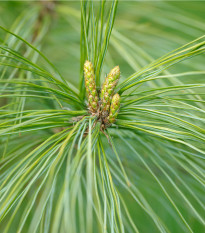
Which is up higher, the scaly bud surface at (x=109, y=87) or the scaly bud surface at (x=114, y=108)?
the scaly bud surface at (x=109, y=87)

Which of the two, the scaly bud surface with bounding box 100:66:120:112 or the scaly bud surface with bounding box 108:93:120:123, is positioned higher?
the scaly bud surface with bounding box 100:66:120:112

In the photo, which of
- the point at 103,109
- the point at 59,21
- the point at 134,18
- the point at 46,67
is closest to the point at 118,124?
the point at 103,109
